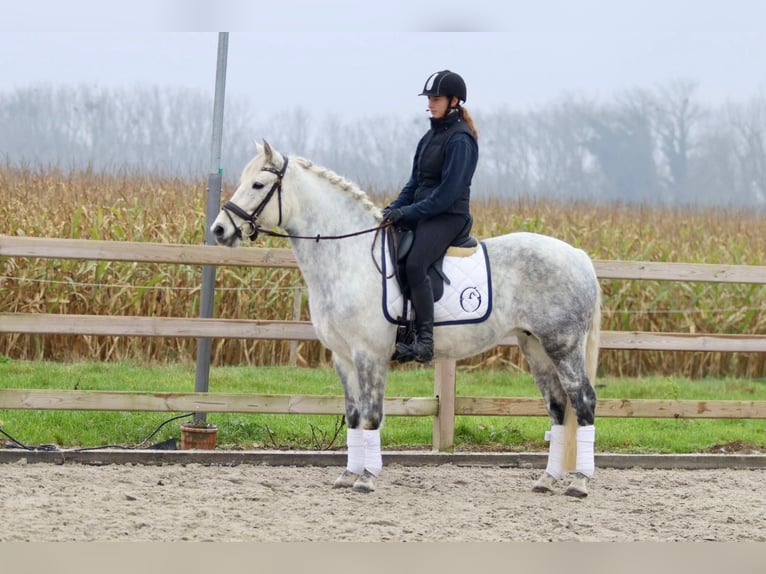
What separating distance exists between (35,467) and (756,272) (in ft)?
18.1

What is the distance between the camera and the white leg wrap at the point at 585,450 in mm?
6219

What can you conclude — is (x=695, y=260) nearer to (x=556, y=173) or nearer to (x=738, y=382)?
(x=738, y=382)

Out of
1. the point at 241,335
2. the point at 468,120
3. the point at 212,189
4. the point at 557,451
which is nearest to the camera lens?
the point at 468,120

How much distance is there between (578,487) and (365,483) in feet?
4.43

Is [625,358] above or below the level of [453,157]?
below

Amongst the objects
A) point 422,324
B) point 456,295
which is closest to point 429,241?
point 456,295

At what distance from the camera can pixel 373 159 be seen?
22688 millimetres

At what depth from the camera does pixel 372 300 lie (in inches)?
239

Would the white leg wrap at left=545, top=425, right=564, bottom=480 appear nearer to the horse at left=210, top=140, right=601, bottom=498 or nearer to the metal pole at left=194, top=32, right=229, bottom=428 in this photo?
the horse at left=210, top=140, right=601, bottom=498

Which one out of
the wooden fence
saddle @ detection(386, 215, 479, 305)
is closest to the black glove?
saddle @ detection(386, 215, 479, 305)

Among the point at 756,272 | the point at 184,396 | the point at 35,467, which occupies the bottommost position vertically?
the point at 35,467

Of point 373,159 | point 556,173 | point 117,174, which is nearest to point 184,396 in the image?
point 117,174

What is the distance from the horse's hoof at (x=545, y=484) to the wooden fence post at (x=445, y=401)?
3.47 ft

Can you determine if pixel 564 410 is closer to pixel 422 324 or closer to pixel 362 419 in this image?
pixel 422 324
